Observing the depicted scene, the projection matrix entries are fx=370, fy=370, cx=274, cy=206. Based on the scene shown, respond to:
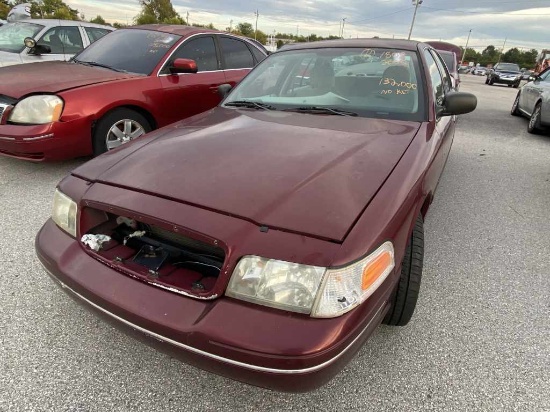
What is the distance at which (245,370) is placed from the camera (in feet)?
3.90

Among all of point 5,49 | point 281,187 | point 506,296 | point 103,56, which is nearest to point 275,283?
point 281,187

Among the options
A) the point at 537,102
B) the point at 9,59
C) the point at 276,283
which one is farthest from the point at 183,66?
the point at 537,102

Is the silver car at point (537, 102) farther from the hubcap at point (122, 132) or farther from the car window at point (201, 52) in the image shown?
the hubcap at point (122, 132)

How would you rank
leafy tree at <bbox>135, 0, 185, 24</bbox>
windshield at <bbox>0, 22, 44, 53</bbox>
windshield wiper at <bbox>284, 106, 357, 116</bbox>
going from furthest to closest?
leafy tree at <bbox>135, 0, 185, 24</bbox>
windshield at <bbox>0, 22, 44, 53</bbox>
windshield wiper at <bbox>284, 106, 357, 116</bbox>

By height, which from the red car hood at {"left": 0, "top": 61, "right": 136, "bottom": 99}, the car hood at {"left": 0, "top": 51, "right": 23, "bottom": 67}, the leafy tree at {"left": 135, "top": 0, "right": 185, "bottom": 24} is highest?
the leafy tree at {"left": 135, "top": 0, "right": 185, "bottom": 24}

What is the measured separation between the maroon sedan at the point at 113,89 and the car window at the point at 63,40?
2121mm

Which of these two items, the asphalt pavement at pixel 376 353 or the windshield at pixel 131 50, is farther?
the windshield at pixel 131 50

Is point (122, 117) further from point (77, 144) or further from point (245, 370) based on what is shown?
point (245, 370)

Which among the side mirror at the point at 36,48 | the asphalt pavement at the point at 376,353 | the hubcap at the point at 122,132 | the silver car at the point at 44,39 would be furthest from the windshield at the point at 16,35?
the asphalt pavement at the point at 376,353

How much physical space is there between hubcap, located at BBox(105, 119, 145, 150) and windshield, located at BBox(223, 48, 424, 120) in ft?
5.42

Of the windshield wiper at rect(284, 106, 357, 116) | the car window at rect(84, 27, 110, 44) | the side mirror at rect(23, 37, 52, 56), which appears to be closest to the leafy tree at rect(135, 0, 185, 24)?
the car window at rect(84, 27, 110, 44)

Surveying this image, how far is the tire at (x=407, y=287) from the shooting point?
5.84 ft

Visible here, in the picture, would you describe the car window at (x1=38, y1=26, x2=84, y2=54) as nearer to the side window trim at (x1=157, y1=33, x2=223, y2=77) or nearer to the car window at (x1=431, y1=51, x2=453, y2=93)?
the side window trim at (x1=157, y1=33, x2=223, y2=77)

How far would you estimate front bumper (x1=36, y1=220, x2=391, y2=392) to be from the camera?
45.3 inches
